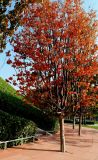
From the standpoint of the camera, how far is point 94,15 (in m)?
21.8

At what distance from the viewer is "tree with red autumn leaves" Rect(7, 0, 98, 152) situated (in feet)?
66.6

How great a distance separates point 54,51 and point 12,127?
210 inches

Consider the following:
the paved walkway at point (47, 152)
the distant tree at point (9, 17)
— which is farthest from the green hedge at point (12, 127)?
the distant tree at point (9, 17)

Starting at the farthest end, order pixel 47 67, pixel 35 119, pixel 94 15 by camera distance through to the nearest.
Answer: pixel 35 119
pixel 94 15
pixel 47 67

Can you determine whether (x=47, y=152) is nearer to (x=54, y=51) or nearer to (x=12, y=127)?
(x=12, y=127)

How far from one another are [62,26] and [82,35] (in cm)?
130

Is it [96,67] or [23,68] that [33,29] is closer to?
[23,68]

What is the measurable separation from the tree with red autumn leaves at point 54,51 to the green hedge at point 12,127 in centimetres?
176

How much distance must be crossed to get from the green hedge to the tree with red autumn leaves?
176 centimetres

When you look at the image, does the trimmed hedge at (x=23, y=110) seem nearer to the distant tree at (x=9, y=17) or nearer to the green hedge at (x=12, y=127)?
the green hedge at (x=12, y=127)

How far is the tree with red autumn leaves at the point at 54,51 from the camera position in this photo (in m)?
20.3

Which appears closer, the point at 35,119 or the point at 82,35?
the point at 82,35

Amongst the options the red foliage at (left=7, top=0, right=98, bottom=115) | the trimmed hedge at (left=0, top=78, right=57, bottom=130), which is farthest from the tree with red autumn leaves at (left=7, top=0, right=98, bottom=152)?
the trimmed hedge at (left=0, top=78, right=57, bottom=130)

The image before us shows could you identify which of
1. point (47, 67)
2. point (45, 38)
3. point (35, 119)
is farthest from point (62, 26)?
point (35, 119)
